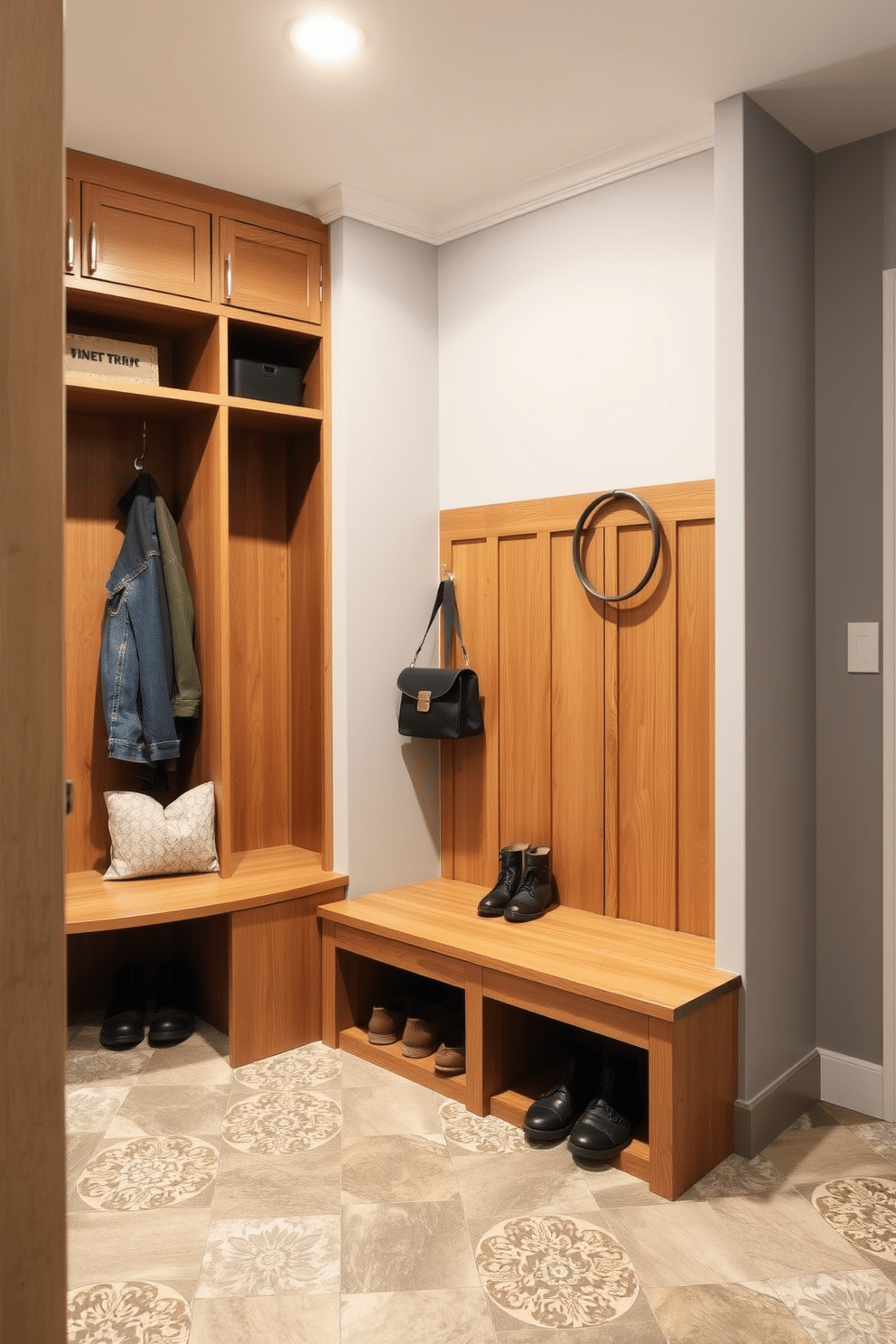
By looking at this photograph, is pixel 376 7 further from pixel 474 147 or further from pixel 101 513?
pixel 101 513

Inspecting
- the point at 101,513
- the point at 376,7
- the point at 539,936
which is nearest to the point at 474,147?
the point at 376,7

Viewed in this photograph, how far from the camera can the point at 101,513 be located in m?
3.21

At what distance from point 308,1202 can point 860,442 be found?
227 cm

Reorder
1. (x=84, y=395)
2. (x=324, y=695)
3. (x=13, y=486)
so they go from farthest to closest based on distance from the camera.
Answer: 1. (x=324, y=695)
2. (x=84, y=395)
3. (x=13, y=486)

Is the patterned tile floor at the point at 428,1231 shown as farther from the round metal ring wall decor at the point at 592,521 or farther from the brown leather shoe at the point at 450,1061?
the round metal ring wall decor at the point at 592,521

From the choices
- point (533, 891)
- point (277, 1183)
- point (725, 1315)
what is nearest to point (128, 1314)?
point (277, 1183)

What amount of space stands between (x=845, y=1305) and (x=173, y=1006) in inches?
80.8

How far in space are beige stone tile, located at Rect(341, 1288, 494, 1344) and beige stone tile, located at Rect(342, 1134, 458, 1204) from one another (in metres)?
0.32

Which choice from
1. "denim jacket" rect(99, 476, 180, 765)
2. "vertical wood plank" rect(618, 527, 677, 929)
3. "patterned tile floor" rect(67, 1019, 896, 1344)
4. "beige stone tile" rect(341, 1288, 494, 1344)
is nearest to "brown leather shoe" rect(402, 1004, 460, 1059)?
"patterned tile floor" rect(67, 1019, 896, 1344)

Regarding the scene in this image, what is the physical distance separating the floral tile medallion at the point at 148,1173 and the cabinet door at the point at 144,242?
2.26 metres

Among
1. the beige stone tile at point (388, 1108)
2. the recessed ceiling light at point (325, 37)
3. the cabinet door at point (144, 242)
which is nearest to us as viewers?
the recessed ceiling light at point (325, 37)

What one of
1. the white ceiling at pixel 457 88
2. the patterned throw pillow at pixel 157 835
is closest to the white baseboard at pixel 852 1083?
the patterned throw pillow at pixel 157 835

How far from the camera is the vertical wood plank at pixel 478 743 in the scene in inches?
127

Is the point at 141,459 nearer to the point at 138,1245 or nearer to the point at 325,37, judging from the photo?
the point at 325,37
